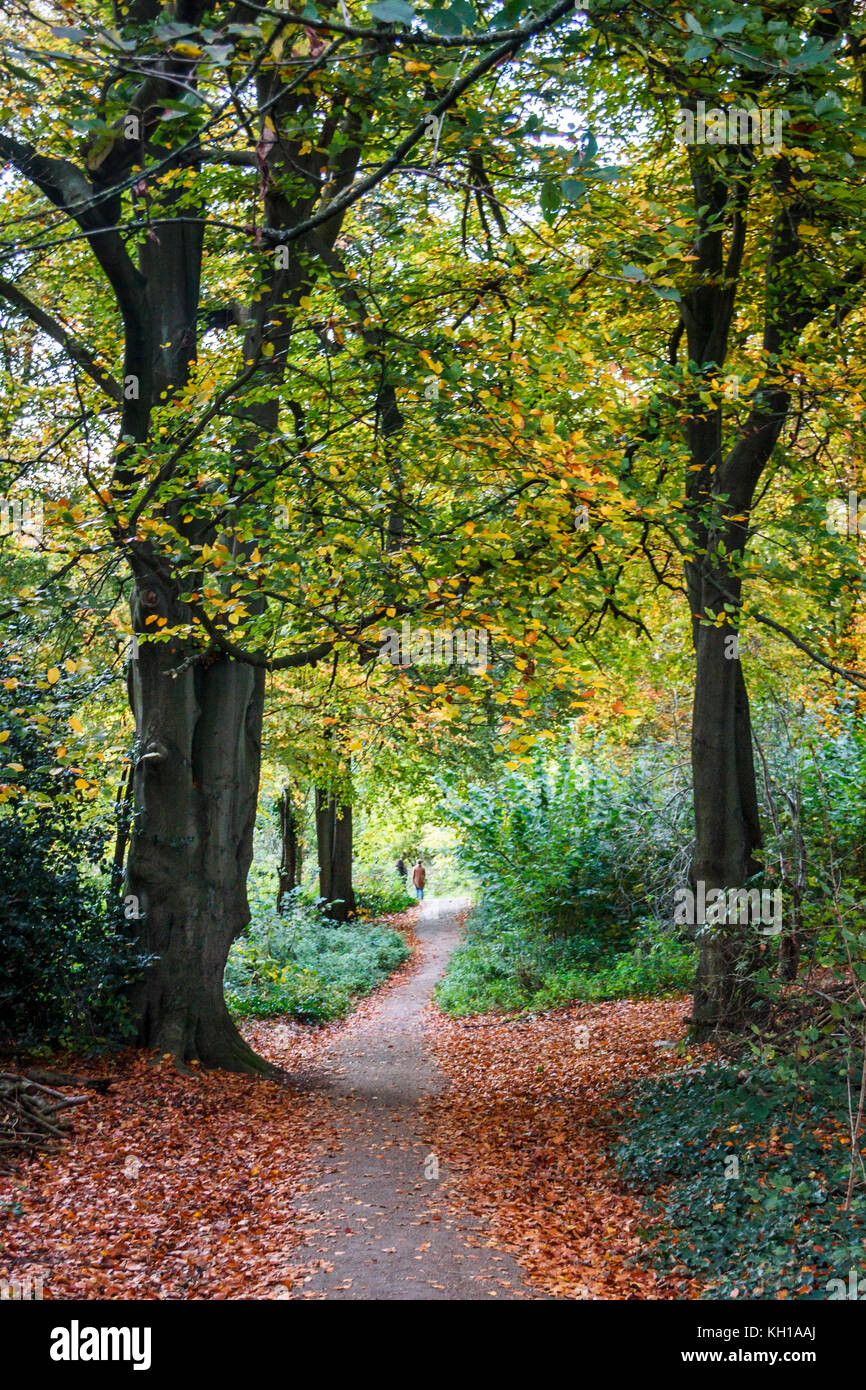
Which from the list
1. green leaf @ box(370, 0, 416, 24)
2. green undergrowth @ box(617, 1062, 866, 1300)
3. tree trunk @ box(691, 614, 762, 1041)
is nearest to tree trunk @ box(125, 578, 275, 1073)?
green undergrowth @ box(617, 1062, 866, 1300)

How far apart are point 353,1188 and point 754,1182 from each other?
285cm

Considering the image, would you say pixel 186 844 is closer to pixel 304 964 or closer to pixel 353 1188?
pixel 353 1188

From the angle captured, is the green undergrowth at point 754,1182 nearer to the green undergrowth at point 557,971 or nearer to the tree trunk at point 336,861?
the green undergrowth at point 557,971

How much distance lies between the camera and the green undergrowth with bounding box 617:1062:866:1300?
477cm

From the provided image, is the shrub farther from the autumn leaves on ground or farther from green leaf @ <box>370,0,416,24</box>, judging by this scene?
green leaf @ <box>370,0,416,24</box>

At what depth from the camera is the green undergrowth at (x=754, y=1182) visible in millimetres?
4773

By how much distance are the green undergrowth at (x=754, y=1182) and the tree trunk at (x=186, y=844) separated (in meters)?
4.15

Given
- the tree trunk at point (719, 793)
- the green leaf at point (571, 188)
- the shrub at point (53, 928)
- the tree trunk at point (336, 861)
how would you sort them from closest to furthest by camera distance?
the green leaf at point (571, 188)
the shrub at point (53, 928)
the tree trunk at point (719, 793)
the tree trunk at point (336, 861)

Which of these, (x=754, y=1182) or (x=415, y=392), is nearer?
(x=754, y=1182)

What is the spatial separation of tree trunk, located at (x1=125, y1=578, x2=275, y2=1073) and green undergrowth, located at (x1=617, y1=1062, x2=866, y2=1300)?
4.15 m

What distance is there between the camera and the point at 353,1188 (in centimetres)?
700

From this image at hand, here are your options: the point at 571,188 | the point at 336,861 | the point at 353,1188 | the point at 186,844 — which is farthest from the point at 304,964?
the point at 571,188

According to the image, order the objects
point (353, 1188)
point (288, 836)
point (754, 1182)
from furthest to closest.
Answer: point (288, 836), point (353, 1188), point (754, 1182)

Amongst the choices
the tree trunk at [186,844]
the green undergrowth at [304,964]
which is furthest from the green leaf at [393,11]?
the green undergrowth at [304,964]
